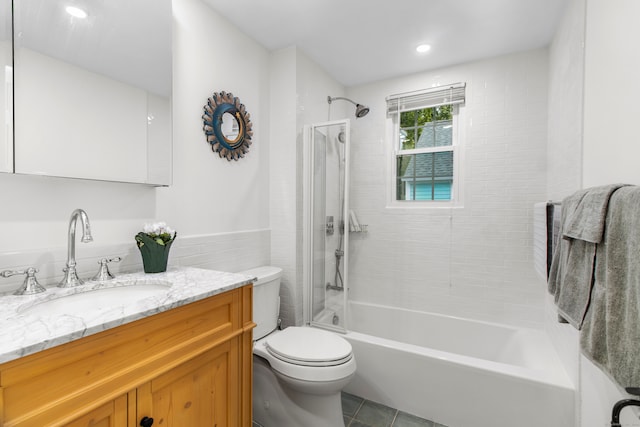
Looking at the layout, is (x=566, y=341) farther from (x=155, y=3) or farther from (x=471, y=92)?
(x=155, y=3)

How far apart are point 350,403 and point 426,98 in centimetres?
247

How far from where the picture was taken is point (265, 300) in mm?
1924

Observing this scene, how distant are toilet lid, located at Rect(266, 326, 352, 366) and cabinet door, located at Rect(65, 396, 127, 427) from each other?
2.83ft

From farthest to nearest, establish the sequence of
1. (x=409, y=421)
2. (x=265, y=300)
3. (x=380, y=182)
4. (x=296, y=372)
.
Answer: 1. (x=380, y=182)
2. (x=265, y=300)
3. (x=409, y=421)
4. (x=296, y=372)

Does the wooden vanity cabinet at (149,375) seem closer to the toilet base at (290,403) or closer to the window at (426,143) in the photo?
the toilet base at (290,403)

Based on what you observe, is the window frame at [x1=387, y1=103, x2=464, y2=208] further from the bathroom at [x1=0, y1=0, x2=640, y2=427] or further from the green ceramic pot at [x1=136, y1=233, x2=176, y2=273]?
the green ceramic pot at [x1=136, y1=233, x2=176, y2=273]

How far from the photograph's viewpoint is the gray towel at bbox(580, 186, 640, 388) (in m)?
0.73

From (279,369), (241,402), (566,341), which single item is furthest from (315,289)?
(566,341)

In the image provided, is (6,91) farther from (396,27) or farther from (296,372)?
(396,27)

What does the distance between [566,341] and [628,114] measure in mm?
1294

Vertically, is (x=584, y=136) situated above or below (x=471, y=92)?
below

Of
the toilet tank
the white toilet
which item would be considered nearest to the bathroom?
the toilet tank

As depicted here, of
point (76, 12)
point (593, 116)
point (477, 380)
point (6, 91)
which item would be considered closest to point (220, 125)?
point (76, 12)

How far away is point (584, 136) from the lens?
144cm
